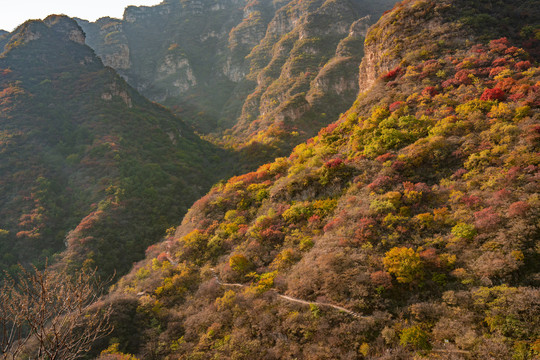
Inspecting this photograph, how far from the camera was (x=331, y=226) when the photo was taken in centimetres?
1803

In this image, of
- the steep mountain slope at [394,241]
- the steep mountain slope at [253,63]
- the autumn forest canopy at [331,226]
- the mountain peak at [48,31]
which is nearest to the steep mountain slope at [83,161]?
the autumn forest canopy at [331,226]

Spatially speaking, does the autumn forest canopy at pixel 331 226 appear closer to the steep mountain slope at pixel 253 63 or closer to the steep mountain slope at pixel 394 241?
the steep mountain slope at pixel 394 241

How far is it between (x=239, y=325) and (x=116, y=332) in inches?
415

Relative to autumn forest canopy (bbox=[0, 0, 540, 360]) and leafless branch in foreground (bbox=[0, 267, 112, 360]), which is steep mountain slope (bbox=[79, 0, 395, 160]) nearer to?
autumn forest canopy (bbox=[0, 0, 540, 360])

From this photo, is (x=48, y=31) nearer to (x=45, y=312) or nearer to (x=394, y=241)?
(x=45, y=312)

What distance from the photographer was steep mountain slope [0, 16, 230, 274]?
43.9 metres

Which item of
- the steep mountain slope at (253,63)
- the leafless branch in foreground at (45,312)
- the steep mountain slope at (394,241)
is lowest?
the steep mountain slope at (394,241)

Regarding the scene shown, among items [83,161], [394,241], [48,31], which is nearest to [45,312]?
[394,241]

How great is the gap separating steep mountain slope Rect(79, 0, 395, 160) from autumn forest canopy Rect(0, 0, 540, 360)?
840 inches

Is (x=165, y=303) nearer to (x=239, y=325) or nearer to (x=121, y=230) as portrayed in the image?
(x=239, y=325)

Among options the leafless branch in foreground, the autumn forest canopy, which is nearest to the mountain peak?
the autumn forest canopy

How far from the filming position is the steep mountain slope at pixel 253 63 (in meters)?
81.4

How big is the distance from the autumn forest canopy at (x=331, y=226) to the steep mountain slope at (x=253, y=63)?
2134 cm

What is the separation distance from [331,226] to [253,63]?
466 ft
